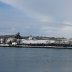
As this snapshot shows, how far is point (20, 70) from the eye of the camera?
2945 centimetres

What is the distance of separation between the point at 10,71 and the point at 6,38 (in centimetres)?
10999

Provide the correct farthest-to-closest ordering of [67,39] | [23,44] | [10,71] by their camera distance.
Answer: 1. [67,39]
2. [23,44]
3. [10,71]

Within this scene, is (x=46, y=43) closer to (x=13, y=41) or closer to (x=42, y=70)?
(x=13, y=41)

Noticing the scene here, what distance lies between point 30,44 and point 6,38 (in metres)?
15.3

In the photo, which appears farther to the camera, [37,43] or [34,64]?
[37,43]

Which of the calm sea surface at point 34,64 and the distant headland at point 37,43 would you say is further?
the distant headland at point 37,43

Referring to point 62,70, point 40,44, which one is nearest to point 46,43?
point 40,44

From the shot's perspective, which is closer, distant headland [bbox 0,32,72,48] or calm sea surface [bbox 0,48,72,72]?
calm sea surface [bbox 0,48,72,72]

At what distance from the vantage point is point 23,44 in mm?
125688

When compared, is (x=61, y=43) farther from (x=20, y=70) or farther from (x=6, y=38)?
(x=20, y=70)

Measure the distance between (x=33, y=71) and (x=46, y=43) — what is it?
97322mm

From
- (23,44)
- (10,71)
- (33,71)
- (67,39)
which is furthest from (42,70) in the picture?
(67,39)

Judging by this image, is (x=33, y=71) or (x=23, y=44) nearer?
(x=33, y=71)

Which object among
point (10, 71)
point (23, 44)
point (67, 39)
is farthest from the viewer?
point (67, 39)
